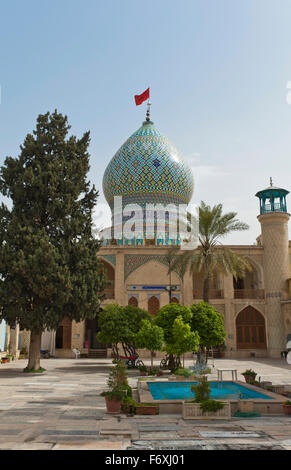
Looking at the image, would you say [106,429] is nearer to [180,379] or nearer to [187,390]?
[187,390]

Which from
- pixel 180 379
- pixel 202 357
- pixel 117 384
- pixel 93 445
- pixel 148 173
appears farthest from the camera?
pixel 148 173

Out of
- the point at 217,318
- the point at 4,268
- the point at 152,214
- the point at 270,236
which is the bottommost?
the point at 217,318

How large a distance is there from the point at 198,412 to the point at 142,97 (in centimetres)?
3027

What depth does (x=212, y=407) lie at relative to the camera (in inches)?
328

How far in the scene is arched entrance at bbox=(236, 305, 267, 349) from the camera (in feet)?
92.9

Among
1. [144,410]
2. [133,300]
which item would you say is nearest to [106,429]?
[144,410]

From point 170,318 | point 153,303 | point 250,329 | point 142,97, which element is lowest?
point 250,329

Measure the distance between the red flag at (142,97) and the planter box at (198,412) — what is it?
98.4 ft

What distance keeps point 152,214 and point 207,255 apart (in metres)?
11.8

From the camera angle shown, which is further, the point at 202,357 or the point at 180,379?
the point at 202,357

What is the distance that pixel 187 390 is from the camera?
12.9 m

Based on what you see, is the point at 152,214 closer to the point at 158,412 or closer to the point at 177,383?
the point at 177,383

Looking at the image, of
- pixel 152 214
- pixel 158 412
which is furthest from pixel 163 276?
pixel 158 412

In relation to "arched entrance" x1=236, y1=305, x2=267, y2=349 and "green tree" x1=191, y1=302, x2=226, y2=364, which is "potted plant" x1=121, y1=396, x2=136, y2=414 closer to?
"green tree" x1=191, y1=302, x2=226, y2=364
